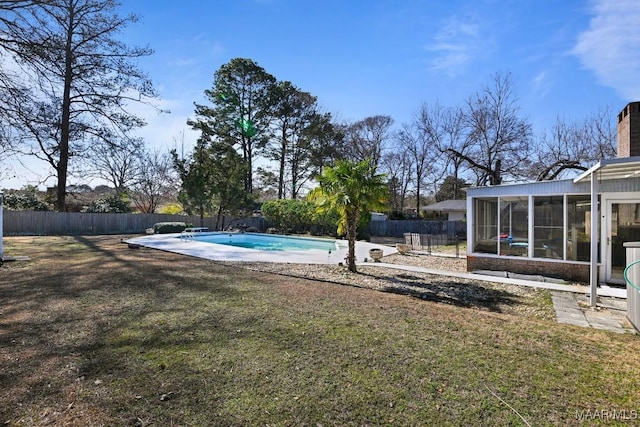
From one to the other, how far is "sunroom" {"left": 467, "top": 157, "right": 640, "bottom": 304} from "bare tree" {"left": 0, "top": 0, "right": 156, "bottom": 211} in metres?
12.2

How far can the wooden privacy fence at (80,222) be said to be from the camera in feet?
59.0

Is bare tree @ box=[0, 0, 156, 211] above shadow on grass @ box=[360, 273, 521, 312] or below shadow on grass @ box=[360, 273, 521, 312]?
above

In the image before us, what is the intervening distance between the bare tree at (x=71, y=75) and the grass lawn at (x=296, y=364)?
6081 millimetres

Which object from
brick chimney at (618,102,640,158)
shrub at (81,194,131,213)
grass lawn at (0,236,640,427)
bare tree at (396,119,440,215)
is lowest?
grass lawn at (0,236,640,427)

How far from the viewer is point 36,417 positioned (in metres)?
2.42

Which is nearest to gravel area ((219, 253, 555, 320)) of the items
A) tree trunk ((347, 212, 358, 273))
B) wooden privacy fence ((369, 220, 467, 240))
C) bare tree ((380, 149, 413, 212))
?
tree trunk ((347, 212, 358, 273))

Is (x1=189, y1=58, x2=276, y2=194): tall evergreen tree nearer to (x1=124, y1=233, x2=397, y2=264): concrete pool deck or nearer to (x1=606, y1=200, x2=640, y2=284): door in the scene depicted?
(x1=124, y1=233, x2=397, y2=264): concrete pool deck

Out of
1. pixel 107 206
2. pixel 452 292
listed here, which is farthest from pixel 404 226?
pixel 107 206

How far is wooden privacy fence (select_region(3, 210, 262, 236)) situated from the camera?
1797 cm

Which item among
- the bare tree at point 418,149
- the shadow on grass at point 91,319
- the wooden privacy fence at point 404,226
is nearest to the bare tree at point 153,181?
the wooden privacy fence at point 404,226

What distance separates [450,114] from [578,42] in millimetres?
17258

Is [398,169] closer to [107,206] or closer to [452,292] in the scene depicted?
[107,206]

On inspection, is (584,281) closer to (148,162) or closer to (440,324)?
(440,324)

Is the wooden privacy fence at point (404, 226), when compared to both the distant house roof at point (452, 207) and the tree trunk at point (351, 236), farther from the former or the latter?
the tree trunk at point (351, 236)
